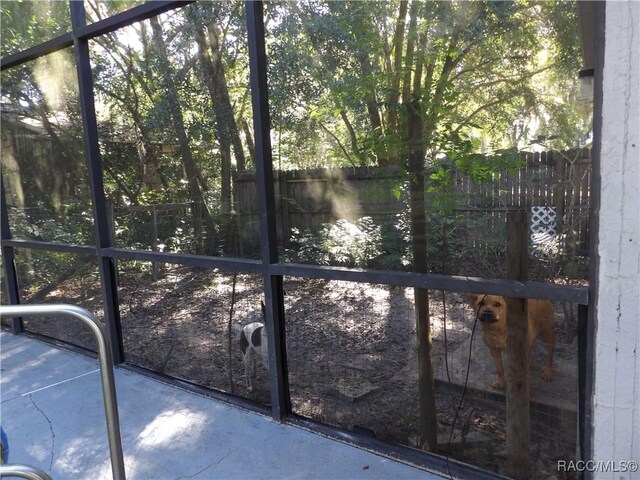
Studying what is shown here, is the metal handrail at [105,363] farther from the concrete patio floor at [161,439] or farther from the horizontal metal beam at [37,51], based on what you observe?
the horizontal metal beam at [37,51]

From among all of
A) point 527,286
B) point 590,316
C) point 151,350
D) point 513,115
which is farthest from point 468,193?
point 151,350

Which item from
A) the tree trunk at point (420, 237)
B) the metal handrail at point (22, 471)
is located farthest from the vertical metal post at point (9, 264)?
the tree trunk at point (420, 237)

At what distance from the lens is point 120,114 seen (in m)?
3.63

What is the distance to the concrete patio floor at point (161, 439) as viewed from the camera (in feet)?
7.23

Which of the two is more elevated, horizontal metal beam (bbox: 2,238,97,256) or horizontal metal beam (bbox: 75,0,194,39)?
horizontal metal beam (bbox: 75,0,194,39)

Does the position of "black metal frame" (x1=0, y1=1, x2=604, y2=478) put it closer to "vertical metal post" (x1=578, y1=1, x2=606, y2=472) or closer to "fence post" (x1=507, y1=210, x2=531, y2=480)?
"vertical metal post" (x1=578, y1=1, x2=606, y2=472)

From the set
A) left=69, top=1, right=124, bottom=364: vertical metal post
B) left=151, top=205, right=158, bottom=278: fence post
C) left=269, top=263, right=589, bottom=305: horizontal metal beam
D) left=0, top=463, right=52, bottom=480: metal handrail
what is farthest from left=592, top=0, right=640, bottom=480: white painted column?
left=69, top=1, right=124, bottom=364: vertical metal post

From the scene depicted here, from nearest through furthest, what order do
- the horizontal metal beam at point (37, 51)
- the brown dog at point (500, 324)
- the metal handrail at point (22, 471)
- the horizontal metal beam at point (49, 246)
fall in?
the metal handrail at point (22, 471) < the brown dog at point (500, 324) < the horizontal metal beam at point (37, 51) < the horizontal metal beam at point (49, 246)

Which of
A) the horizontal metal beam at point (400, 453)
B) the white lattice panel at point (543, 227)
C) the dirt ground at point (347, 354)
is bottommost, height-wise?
the horizontal metal beam at point (400, 453)

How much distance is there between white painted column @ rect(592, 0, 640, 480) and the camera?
1485mm

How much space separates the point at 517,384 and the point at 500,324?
274 mm

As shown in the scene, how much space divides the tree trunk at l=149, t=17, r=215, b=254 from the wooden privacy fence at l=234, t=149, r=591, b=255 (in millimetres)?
304

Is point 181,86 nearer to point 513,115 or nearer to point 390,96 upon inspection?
point 390,96

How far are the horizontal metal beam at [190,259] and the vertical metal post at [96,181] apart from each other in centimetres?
14
